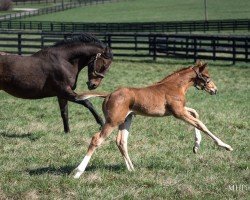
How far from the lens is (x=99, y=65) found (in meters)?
8.72

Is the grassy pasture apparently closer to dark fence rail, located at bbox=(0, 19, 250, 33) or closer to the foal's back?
the foal's back

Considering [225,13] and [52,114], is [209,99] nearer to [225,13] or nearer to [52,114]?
[52,114]

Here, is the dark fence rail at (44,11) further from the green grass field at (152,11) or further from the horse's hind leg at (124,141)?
the horse's hind leg at (124,141)

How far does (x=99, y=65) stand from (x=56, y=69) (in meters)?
0.80

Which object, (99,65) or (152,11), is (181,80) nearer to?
(99,65)

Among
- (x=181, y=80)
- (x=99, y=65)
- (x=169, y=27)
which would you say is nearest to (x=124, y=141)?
(x=181, y=80)

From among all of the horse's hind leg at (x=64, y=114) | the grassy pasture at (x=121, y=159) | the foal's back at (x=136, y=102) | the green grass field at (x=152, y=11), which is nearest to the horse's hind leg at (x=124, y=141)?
the grassy pasture at (x=121, y=159)

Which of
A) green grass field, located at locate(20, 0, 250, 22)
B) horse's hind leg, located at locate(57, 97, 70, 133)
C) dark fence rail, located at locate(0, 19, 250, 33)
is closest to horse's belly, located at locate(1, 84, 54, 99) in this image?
horse's hind leg, located at locate(57, 97, 70, 133)

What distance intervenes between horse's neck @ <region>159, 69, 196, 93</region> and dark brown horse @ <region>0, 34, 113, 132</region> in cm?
225

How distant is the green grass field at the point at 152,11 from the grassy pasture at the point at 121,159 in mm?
46316

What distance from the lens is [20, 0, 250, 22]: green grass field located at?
5938cm

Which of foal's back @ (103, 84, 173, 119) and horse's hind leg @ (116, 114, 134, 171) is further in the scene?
horse's hind leg @ (116, 114, 134, 171)

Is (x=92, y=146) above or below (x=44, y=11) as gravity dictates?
below

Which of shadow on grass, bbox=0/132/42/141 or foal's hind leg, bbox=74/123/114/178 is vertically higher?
foal's hind leg, bbox=74/123/114/178
